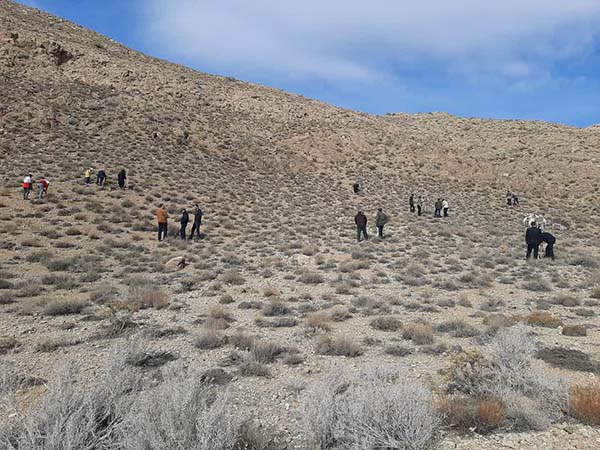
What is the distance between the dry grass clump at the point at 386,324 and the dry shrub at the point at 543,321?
9.40ft

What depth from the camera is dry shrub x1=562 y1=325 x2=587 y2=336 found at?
911 cm

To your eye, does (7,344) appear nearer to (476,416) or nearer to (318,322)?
(318,322)

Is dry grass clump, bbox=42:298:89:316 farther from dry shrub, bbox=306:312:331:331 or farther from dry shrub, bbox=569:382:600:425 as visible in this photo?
dry shrub, bbox=569:382:600:425

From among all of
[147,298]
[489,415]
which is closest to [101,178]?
[147,298]

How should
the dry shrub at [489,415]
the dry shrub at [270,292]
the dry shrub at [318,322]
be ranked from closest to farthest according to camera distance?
the dry shrub at [489,415]
the dry shrub at [318,322]
the dry shrub at [270,292]

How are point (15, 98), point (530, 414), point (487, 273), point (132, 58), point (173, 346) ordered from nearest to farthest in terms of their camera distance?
point (530, 414) < point (173, 346) < point (487, 273) < point (15, 98) < point (132, 58)

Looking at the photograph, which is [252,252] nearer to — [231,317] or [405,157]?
[231,317]

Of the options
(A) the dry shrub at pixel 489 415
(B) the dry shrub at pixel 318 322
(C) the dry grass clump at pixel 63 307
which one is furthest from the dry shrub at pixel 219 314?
(A) the dry shrub at pixel 489 415

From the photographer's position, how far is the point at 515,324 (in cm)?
984

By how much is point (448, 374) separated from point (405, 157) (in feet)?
137

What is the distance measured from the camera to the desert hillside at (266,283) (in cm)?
495

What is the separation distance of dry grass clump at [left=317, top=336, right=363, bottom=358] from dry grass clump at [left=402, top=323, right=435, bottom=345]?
4.04ft

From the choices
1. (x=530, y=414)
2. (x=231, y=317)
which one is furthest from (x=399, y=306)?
(x=530, y=414)

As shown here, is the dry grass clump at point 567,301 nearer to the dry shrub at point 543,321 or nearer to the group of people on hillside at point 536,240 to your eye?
the dry shrub at point 543,321
